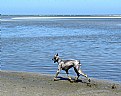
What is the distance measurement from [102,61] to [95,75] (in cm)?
493

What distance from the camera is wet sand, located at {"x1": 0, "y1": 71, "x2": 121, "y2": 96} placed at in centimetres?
1430

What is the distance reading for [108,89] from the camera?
15.6m

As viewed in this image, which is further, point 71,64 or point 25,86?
point 71,64

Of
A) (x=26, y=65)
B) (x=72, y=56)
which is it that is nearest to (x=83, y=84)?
(x=26, y=65)

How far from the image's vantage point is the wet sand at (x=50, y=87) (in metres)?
14.3

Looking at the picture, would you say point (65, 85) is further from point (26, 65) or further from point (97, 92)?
point (26, 65)

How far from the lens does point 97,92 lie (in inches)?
575

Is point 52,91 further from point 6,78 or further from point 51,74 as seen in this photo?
point 51,74

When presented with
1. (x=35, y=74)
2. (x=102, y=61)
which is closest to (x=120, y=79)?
(x=35, y=74)

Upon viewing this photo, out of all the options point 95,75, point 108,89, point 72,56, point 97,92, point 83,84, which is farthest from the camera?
point 72,56

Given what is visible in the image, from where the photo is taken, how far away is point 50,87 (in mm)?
15758

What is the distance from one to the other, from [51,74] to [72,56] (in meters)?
7.58

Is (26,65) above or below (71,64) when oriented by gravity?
below

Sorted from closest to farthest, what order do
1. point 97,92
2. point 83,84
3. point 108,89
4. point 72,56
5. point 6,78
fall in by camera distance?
point 97,92
point 108,89
point 83,84
point 6,78
point 72,56
